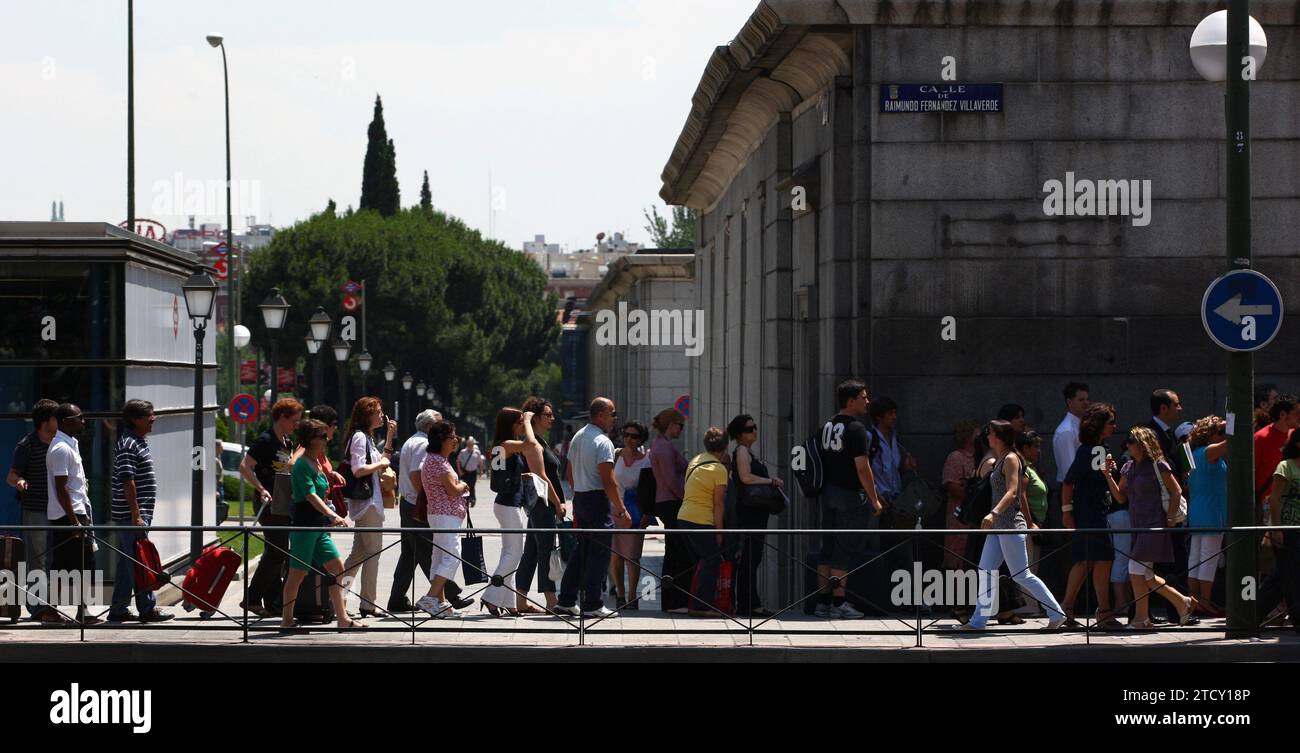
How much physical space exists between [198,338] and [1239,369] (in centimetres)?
1084

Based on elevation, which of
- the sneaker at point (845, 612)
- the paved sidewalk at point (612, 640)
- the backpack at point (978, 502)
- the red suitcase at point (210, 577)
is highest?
the backpack at point (978, 502)

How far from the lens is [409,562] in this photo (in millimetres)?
11352

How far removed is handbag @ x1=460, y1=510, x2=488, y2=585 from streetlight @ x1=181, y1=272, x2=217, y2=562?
6771 mm

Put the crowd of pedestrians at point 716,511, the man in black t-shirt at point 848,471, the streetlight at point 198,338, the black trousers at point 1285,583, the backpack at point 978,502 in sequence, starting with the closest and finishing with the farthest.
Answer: the black trousers at point 1285,583
the crowd of pedestrians at point 716,511
the backpack at point 978,502
the man in black t-shirt at point 848,471
the streetlight at point 198,338

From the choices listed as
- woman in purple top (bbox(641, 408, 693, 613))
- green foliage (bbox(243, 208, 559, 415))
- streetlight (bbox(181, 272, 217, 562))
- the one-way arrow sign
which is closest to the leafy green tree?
green foliage (bbox(243, 208, 559, 415))

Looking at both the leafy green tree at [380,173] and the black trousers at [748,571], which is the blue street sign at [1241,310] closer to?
the black trousers at [748,571]

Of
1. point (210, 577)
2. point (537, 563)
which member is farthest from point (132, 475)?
point (537, 563)

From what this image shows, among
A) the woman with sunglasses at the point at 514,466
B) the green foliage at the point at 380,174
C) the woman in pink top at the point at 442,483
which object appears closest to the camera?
the woman in pink top at the point at 442,483

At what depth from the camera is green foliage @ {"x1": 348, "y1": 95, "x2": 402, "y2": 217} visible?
87.3 metres

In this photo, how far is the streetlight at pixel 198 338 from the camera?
1769 cm

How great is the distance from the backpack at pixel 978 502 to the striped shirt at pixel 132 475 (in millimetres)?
5817

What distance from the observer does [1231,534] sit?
10945 millimetres

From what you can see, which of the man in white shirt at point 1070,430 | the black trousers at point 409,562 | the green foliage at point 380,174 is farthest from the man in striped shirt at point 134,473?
the green foliage at point 380,174

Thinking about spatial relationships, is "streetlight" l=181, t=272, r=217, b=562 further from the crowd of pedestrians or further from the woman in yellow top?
the woman in yellow top
